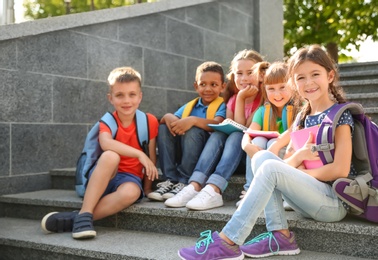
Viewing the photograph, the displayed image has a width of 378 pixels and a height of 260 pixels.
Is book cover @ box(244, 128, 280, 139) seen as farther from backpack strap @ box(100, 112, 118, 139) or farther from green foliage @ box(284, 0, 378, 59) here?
green foliage @ box(284, 0, 378, 59)

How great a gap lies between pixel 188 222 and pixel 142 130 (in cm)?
80

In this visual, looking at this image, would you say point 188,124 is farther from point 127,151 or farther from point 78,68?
point 78,68

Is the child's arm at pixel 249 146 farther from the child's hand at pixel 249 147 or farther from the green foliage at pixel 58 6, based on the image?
the green foliage at pixel 58 6

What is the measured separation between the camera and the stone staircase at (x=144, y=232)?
2.45 meters

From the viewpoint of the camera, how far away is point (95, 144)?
132 inches

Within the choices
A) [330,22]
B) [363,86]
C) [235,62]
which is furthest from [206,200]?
[330,22]

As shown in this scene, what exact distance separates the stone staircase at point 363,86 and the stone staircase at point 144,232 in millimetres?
1528

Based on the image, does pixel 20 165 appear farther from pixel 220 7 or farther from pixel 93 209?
pixel 220 7

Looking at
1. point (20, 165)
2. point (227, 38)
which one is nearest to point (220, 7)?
point (227, 38)

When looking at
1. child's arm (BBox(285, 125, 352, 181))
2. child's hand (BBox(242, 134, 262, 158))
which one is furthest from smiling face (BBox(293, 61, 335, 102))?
child's hand (BBox(242, 134, 262, 158))

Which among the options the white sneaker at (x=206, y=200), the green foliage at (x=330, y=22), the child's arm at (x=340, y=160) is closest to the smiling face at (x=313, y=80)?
the child's arm at (x=340, y=160)

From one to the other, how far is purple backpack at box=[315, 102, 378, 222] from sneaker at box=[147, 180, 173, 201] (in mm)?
1250

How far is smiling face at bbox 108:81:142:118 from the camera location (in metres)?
3.32

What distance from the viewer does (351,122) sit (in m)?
2.39
